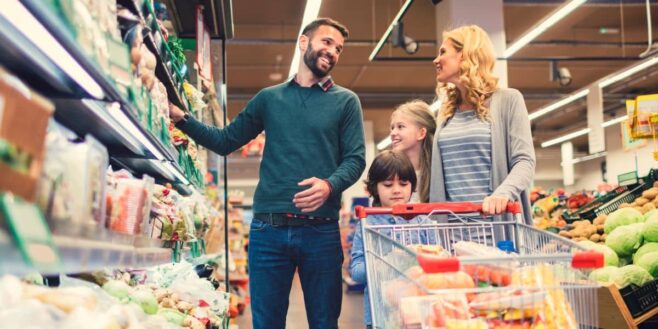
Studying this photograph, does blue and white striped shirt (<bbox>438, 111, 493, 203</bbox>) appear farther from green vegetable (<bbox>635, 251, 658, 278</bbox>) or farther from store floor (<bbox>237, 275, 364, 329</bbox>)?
store floor (<bbox>237, 275, 364, 329</bbox>)

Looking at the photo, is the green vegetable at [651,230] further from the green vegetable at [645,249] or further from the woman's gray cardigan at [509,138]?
the woman's gray cardigan at [509,138]

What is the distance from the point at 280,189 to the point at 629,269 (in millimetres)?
1806

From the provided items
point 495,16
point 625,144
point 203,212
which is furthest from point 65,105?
point 495,16

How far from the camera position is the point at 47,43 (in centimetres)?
110

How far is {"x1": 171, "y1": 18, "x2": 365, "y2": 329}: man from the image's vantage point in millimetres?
2734

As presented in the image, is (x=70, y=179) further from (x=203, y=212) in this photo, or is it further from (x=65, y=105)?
(x=203, y=212)

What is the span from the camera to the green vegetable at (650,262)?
10.9ft

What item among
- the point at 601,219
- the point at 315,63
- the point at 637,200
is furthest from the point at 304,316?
the point at 315,63

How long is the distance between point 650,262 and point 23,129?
3.20 metres

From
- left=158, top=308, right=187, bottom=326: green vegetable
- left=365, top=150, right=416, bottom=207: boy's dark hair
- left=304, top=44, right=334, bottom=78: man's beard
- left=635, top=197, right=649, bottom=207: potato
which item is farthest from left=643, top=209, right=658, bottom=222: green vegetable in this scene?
left=158, top=308, right=187, bottom=326: green vegetable

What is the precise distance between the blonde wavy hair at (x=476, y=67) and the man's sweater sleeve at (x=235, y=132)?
86cm

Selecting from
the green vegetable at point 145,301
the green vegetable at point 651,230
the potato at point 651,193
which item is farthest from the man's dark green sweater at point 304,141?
the potato at point 651,193

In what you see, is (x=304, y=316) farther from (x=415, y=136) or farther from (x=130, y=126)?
(x=130, y=126)

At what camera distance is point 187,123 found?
9.35 ft
